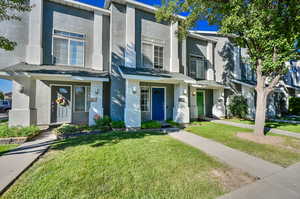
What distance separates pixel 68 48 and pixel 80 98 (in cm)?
331

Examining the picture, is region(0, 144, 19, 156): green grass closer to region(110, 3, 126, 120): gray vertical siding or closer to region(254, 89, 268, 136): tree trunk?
region(110, 3, 126, 120): gray vertical siding

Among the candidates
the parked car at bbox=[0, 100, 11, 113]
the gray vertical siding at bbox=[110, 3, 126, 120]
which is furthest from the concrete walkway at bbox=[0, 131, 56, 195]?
A: the parked car at bbox=[0, 100, 11, 113]

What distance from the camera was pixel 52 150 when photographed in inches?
185

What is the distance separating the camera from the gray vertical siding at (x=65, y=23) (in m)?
8.12

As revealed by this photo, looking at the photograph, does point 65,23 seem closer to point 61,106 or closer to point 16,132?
point 61,106

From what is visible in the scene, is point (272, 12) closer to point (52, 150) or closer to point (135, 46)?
point (135, 46)

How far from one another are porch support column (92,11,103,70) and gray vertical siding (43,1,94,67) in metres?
0.37

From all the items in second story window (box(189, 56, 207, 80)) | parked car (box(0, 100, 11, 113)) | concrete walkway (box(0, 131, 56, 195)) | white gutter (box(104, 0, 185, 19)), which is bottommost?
concrete walkway (box(0, 131, 56, 195))

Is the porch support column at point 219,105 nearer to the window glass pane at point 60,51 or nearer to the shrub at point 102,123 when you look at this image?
the shrub at point 102,123

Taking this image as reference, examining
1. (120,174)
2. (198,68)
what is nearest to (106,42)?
(198,68)

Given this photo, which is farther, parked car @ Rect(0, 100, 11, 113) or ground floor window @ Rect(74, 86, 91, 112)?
parked car @ Rect(0, 100, 11, 113)

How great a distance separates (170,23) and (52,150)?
10516 millimetres

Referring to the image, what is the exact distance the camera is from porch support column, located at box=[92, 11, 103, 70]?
8906 millimetres

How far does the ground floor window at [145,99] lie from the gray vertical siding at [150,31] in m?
1.77
